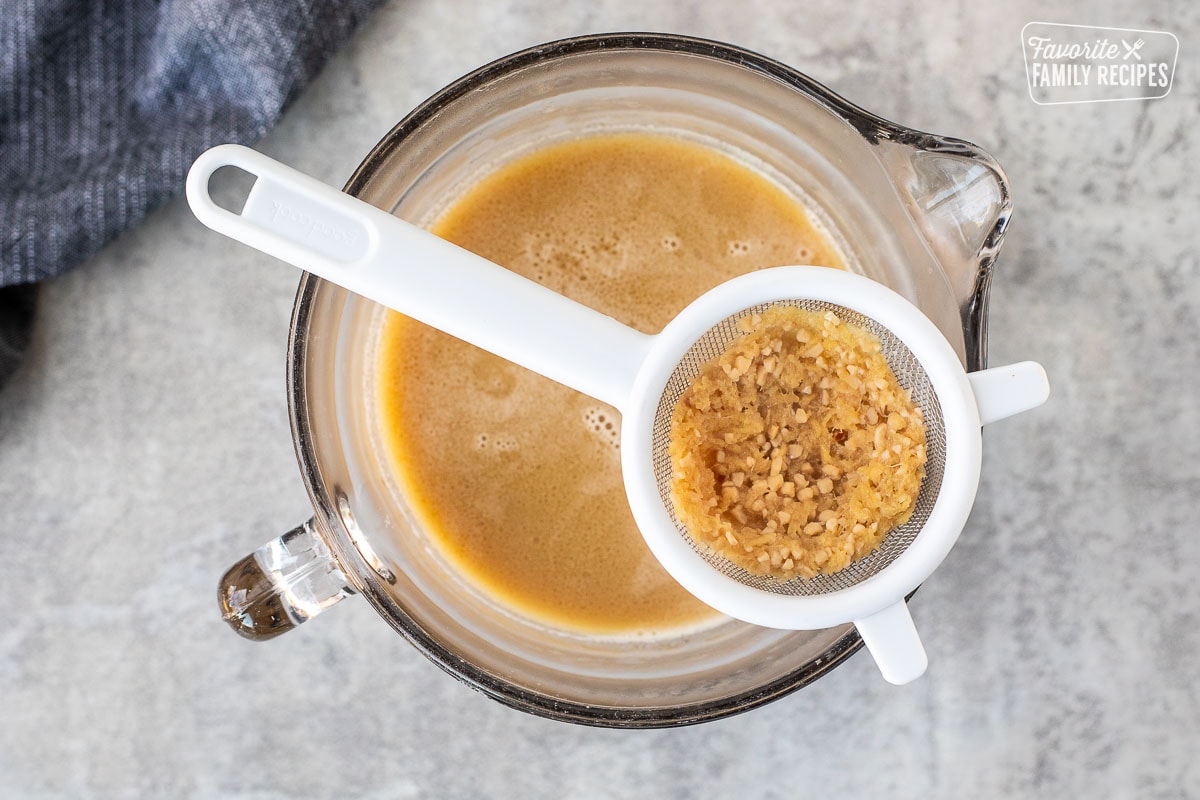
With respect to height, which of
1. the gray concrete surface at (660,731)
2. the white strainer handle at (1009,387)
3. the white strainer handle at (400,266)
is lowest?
the gray concrete surface at (660,731)

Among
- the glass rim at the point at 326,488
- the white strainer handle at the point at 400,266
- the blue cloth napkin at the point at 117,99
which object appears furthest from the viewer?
the blue cloth napkin at the point at 117,99

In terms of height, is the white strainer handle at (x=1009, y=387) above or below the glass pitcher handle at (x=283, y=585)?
above

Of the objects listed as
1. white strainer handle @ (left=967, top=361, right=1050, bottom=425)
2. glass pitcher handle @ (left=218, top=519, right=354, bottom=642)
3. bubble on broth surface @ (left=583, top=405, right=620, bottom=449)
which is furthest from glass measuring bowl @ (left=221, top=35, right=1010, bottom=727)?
→ bubble on broth surface @ (left=583, top=405, right=620, bottom=449)

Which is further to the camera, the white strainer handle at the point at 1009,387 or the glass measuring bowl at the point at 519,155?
the glass measuring bowl at the point at 519,155

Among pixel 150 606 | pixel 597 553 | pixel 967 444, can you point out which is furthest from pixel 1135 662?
pixel 150 606

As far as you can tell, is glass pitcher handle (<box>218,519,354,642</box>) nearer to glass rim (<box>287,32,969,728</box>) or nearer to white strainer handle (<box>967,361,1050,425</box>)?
glass rim (<box>287,32,969,728</box>)

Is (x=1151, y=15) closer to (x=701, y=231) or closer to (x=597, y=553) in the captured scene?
(x=701, y=231)

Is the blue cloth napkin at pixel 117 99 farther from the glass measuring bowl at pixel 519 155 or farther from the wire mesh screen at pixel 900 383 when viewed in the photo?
the wire mesh screen at pixel 900 383

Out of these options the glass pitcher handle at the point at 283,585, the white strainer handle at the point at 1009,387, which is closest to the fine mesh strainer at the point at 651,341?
the white strainer handle at the point at 1009,387
